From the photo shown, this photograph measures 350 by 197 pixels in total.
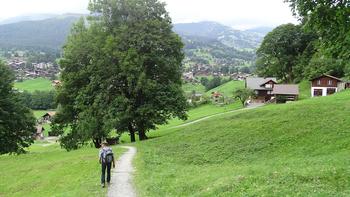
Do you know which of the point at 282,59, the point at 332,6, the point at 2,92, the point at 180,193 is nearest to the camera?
the point at 180,193

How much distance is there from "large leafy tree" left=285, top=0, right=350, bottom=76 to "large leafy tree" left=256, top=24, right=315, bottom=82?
81.6m

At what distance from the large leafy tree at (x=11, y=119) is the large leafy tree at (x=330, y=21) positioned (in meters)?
42.8

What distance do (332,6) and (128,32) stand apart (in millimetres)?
27729

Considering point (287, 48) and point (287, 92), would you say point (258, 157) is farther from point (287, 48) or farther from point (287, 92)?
point (287, 48)

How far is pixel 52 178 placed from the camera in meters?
33.0

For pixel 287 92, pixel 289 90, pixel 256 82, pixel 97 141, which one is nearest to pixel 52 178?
pixel 97 141

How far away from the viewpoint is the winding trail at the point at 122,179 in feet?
76.9

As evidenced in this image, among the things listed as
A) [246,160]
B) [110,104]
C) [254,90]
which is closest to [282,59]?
[254,90]

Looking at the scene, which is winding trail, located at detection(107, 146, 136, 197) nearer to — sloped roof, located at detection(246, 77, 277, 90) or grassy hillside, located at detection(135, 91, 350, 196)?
grassy hillside, located at detection(135, 91, 350, 196)

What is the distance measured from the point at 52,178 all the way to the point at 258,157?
16.8m

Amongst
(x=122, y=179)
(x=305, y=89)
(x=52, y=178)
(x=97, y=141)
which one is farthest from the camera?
(x=305, y=89)

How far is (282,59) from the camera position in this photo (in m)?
114

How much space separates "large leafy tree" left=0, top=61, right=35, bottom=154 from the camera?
57959mm

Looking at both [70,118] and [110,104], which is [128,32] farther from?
[70,118]
